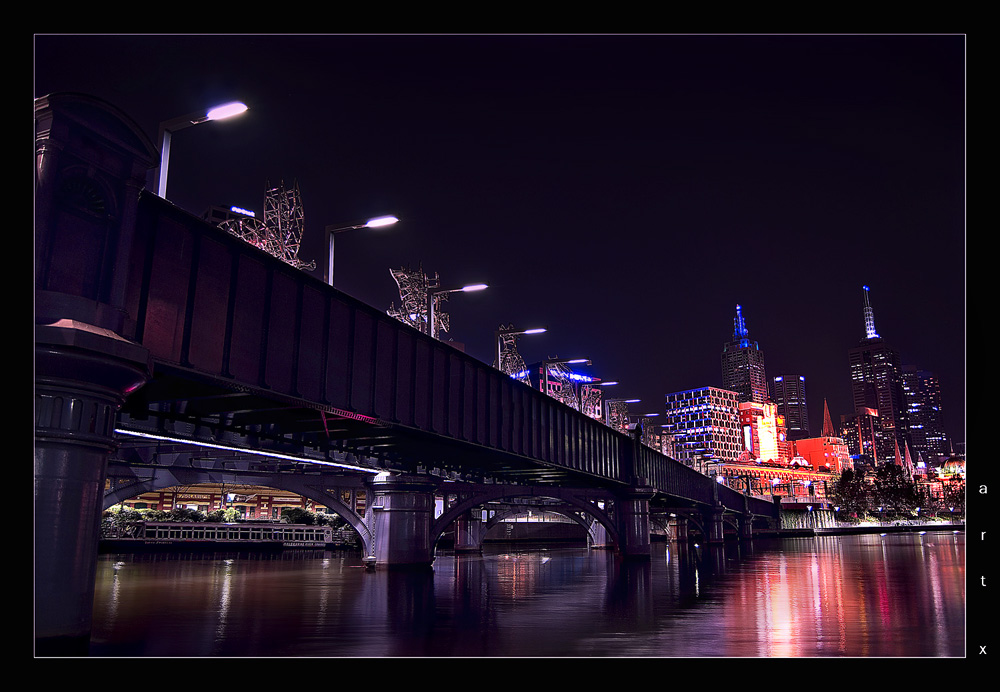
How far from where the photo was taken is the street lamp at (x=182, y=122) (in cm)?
1566

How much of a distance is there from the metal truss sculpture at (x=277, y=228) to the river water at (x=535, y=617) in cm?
1230

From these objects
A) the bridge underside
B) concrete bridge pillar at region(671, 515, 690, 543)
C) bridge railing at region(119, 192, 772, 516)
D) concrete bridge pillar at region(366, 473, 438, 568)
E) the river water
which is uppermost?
bridge railing at region(119, 192, 772, 516)

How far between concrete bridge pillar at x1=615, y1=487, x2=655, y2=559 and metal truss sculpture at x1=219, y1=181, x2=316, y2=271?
167 ft

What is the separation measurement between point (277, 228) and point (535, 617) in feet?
55.8

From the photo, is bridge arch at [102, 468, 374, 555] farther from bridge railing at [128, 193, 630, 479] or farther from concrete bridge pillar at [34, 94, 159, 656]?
concrete bridge pillar at [34, 94, 159, 656]

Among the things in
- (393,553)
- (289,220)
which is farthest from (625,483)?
(289,220)

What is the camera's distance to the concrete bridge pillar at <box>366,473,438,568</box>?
51625 millimetres

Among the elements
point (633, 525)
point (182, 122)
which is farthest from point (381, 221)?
point (633, 525)

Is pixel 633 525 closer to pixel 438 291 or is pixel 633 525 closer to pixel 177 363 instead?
pixel 438 291

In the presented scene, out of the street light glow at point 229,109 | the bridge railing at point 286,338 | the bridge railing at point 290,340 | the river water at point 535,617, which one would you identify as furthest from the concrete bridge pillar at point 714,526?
the street light glow at point 229,109

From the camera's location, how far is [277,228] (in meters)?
27.2

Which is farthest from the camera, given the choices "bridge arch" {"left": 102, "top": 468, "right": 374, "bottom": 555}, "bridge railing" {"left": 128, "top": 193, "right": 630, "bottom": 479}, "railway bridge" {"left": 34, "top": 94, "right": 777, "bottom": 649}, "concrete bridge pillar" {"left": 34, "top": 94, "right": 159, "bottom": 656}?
"bridge arch" {"left": 102, "top": 468, "right": 374, "bottom": 555}

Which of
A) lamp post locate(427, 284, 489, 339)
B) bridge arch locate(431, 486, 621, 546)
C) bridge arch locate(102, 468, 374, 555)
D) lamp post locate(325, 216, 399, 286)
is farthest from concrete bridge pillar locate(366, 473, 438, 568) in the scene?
lamp post locate(325, 216, 399, 286)
